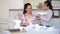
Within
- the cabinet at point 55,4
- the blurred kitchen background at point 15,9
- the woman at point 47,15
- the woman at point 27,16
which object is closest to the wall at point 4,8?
the blurred kitchen background at point 15,9

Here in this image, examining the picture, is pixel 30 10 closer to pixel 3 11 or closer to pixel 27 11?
pixel 27 11

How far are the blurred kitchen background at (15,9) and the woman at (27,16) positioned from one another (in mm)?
34

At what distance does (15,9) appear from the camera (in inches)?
40.9

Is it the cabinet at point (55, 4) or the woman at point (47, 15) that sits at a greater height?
the cabinet at point (55, 4)

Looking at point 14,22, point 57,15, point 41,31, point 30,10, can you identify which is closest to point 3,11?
point 14,22

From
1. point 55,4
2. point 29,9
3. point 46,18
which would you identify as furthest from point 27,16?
point 55,4

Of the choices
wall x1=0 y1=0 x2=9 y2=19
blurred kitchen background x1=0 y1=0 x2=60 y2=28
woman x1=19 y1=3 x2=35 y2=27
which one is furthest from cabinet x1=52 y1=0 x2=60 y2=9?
wall x1=0 y1=0 x2=9 y2=19

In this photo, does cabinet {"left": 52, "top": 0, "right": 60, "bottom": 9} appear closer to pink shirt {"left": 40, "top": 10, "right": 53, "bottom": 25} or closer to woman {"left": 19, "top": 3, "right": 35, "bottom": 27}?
pink shirt {"left": 40, "top": 10, "right": 53, "bottom": 25}

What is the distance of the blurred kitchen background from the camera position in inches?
40.8

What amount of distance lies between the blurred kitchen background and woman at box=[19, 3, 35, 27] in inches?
1.3

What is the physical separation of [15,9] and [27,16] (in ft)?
0.42

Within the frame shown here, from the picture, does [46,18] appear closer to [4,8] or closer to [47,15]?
[47,15]

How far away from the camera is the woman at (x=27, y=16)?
1.06 metres

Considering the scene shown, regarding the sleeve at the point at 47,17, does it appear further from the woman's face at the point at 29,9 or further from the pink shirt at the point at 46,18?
the woman's face at the point at 29,9
